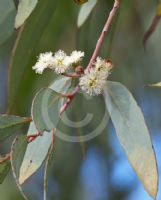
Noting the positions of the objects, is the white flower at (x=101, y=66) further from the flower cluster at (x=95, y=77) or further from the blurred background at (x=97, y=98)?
the blurred background at (x=97, y=98)

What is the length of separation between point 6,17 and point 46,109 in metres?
0.28

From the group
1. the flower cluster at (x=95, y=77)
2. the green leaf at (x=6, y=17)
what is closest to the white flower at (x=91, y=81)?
the flower cluster at (x=95, y=77)

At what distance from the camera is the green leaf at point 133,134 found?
3.53ft

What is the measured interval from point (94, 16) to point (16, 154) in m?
0.77

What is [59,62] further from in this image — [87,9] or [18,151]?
[87,9]

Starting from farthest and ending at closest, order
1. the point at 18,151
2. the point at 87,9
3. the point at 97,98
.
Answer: the point at 97,98 < the point at 87,9 < the point at 18,151

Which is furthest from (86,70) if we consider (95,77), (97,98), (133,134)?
(97,98)

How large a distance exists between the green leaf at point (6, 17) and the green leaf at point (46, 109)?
236mm

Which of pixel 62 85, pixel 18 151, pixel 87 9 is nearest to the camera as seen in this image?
pixel 18 151

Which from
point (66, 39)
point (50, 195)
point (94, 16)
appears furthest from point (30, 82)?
point (50, 195)

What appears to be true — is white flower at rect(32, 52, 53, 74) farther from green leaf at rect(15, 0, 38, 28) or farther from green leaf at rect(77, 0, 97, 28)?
green leaf at rect(77, 0, 97, 28)

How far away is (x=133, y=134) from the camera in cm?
113

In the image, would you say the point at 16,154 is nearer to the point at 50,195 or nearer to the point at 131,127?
the point at 131,127

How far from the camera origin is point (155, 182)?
106cm
